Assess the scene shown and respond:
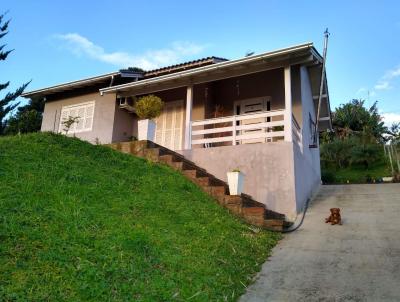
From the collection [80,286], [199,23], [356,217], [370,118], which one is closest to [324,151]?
[370,118]

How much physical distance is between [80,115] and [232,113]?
6051mm

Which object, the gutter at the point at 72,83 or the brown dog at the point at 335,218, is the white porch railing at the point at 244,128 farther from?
the gutter at the point at 72,83

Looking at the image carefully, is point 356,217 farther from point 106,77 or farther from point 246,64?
point 106,77

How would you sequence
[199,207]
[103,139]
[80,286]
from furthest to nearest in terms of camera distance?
[103,139]
[199,207]
[80,286]

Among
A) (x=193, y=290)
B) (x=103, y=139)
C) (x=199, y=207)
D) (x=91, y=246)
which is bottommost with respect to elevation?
(x=193, y=290)

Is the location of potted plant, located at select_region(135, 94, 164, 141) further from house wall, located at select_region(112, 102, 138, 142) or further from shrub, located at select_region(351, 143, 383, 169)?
shrub, located at select_region(351, 143, 383, 169)

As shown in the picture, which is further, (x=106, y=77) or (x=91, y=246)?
(x=106, y=77)

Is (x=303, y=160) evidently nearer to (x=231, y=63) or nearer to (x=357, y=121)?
(x=231, y=63)

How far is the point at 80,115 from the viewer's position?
13.6m

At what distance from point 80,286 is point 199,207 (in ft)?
11.4

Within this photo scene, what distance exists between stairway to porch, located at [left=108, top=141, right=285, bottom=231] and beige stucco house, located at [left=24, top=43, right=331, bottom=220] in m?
0.52

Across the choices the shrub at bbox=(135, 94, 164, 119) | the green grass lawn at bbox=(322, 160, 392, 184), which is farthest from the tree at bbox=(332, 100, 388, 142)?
the shrub at bbox=(135, 94, 164, 119)

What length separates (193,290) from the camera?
370cm

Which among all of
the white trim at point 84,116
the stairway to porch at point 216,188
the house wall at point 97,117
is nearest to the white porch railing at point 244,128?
the stairway to porch at point 216,188
